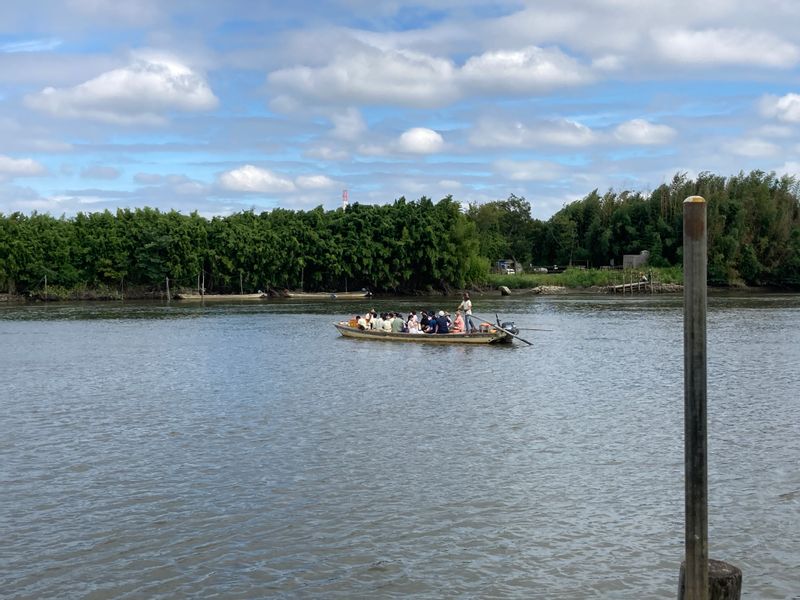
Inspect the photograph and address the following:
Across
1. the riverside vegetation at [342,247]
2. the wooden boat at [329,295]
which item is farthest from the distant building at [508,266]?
the wooden boat at [329,295]

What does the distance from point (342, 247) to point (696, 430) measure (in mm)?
84451

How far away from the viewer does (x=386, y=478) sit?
47.5 ft

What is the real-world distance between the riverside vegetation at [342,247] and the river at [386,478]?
2353 inches

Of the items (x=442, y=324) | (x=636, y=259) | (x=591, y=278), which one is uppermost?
(x=636, y=259)

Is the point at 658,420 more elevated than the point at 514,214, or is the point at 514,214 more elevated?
the point at 514,214

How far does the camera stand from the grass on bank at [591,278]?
91812 mm

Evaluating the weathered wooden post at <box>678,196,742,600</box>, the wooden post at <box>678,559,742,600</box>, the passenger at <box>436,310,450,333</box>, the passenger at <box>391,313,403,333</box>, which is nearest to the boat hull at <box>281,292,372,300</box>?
the passenger at <box>391,313,403,333</box>

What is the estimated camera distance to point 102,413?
2088 centimetres

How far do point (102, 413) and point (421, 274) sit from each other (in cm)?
7323

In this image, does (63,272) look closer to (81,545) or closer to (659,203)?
(659,203)

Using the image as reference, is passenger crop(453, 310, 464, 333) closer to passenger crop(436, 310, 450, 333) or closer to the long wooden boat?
passenger crop(436, 310, 450, 333)

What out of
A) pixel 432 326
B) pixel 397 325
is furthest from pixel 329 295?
pixel 432 326

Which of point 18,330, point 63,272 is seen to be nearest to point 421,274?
point 63,272

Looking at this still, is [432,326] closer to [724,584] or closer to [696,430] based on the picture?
[696,430]
